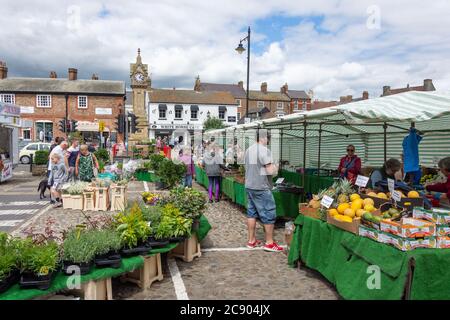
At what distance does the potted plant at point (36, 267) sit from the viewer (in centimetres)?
353

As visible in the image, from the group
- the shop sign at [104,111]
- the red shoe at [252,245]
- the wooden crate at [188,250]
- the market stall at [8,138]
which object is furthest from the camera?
the shop sign at [104,111]

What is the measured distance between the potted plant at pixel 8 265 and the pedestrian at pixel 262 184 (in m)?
3.83

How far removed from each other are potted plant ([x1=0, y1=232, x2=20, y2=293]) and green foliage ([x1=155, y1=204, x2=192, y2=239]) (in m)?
1.77

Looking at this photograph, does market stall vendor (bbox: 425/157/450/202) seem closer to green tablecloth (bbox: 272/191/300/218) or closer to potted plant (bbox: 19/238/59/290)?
green tablecloth (bbox: 272/191/300/218)

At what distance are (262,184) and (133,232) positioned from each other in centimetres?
260

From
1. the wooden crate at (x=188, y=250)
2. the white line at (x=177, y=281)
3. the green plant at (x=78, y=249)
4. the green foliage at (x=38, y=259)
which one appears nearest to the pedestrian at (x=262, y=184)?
the wooden crate at (x=188, y=250)

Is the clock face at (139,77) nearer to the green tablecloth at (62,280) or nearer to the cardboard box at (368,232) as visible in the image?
the green tablecloth at (62,280)

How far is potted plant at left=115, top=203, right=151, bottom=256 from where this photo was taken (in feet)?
14.9

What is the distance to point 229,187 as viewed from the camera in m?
11.3

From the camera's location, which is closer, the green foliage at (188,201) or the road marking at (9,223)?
the green foliage at (188,201)

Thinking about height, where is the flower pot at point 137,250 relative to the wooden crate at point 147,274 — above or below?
above

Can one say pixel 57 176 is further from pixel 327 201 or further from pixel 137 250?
pixel 327 201

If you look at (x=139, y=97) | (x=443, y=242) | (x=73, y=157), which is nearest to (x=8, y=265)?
(x=443, y=242)
